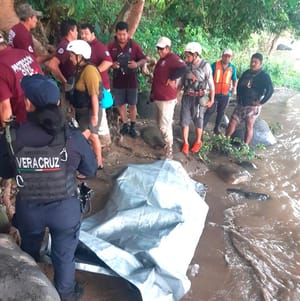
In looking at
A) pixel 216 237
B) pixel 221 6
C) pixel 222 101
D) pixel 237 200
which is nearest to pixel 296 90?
pixel 221 6

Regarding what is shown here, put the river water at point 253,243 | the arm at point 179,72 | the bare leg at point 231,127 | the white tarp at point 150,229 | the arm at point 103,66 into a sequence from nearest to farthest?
the white tarp at point 150,229, the river water at point 253,243, the arm at point 103,66, the arm at point 179,72, the bare leg at point 231,127

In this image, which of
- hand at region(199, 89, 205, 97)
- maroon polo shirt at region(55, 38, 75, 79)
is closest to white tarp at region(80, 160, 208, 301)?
maroon polo shirt at region(55, 38, 75, 79)

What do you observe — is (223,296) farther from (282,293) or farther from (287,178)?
(287,178)

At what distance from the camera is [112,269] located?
2932 millimetres

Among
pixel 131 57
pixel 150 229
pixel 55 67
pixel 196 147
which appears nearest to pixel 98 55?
pixel 55 67

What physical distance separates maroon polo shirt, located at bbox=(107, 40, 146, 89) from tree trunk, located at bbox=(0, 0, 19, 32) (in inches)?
54.8

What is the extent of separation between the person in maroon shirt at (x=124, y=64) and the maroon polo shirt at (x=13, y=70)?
6.39 feet

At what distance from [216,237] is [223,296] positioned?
929mm

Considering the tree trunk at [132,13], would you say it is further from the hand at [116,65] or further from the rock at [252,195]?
the rock at [252,195]

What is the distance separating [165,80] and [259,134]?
3000 millimetres

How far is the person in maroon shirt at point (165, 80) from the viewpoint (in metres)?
5.26

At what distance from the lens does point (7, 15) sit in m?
4.71

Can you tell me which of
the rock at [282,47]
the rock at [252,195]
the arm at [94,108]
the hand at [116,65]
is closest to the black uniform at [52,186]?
the arm at [94,108]

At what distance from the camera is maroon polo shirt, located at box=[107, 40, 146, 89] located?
5.47m
